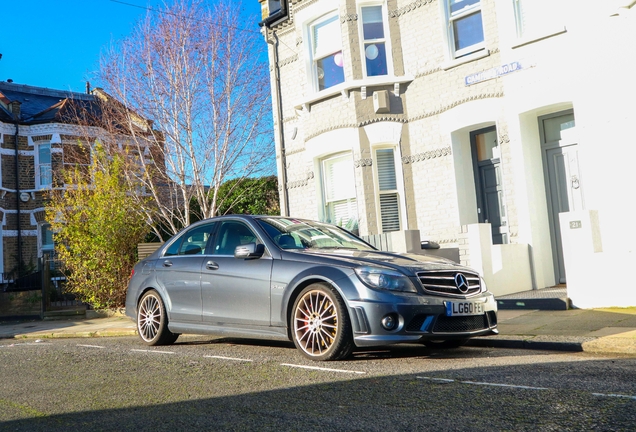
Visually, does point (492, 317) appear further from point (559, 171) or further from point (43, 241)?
point (43, 241)

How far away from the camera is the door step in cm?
1004

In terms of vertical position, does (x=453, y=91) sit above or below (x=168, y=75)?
below

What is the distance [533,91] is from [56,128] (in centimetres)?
2274

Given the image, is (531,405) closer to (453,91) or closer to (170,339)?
(170,339)

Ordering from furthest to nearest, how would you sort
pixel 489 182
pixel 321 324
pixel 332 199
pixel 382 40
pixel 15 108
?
pixel 15 108 → pixel 332 199 → pixel 382 40 → pixel 489 182 → pixel 321 324

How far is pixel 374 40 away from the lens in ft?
47.4

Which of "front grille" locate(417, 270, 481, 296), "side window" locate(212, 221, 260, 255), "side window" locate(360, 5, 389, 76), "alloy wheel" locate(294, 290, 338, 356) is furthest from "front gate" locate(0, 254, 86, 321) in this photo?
"front grille" locate(417, 270, 481, 296)

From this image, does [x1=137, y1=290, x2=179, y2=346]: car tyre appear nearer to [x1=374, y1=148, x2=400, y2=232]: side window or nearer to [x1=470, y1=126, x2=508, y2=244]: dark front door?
[x1=374, y1=148, x2=400, y2=232]: side window

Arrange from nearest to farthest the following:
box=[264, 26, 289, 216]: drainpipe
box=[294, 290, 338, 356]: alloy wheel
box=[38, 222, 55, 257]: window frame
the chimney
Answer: box=[294, 290, 338, 356]: alloy wheel, box=[264, 26, 289, 216]: drainpipe, box=[38, 222, 55, 257]: window frame, the chimney

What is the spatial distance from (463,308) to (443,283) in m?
0.32

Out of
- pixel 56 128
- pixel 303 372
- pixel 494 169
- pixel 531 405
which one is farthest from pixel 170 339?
pixel 56 128

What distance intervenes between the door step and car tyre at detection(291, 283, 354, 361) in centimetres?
479

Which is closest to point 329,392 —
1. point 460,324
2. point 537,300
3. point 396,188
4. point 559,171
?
point 460,324

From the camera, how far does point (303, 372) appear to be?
598 cm
